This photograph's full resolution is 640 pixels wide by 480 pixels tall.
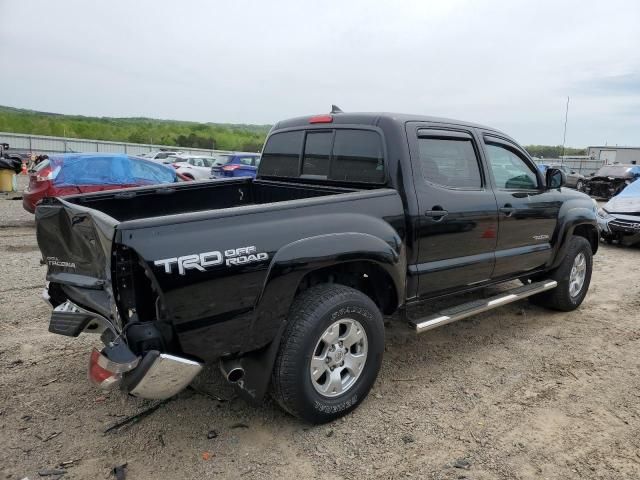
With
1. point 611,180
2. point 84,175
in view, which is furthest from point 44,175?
point 611,180

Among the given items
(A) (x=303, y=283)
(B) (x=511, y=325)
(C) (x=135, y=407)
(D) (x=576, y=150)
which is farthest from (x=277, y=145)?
(D) (x=576, y=150)

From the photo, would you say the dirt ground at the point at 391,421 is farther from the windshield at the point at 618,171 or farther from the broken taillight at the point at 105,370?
the windshield at the point at 618,171

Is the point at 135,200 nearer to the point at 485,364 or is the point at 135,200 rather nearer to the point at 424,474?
the point at 424,474

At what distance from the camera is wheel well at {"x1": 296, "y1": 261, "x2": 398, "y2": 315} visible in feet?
10.8

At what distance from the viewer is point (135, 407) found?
3.35 meters

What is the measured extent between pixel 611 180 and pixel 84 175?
61.8 feet

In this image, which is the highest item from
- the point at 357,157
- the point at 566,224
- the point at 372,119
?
the point at 372,119

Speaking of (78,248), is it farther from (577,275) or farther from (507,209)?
(577,275)

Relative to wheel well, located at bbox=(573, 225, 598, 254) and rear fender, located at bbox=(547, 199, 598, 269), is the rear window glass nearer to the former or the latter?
rear fender, located at bbox=(547, 199, 598, 269)

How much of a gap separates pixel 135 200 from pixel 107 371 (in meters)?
1.86

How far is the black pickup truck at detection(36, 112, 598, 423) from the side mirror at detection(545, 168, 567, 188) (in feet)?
0.05

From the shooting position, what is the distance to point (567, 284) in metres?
5.30

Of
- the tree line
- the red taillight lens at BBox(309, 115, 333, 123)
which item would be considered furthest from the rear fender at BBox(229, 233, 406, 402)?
the tree line

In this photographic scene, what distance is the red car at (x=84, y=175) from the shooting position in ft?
32.0
